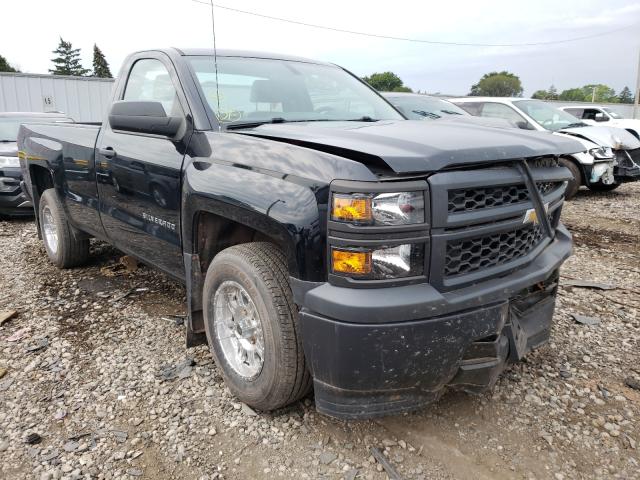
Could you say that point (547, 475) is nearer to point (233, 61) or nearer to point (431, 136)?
point (431, 136)

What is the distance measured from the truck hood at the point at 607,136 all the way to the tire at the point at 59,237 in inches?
301

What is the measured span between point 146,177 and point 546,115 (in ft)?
27.4

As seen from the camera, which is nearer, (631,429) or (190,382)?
(631,429)

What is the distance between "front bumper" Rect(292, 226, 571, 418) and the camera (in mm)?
1862

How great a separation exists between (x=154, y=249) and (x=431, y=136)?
6.41ft

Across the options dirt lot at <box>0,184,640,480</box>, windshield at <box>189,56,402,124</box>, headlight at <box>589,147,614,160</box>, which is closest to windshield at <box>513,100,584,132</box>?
headlight at <box>589,147,614,160</box>

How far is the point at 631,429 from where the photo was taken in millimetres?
2393

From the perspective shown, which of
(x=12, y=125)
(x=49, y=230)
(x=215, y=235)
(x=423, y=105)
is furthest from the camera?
(x=12, y=125)

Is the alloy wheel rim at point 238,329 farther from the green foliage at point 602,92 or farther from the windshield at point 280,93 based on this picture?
the green foliage at point 602,92

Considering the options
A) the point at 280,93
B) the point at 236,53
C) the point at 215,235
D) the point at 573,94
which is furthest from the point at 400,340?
the point at 573,94

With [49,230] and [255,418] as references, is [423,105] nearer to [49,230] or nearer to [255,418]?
[49,230]

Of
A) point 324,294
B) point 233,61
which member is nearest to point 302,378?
point 324,294

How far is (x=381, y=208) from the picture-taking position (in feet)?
6.15

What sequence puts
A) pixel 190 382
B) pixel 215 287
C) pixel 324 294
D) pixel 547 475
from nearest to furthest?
pixel 324 294, pixel 547 475, pixel 215 287, pixel 190 382
